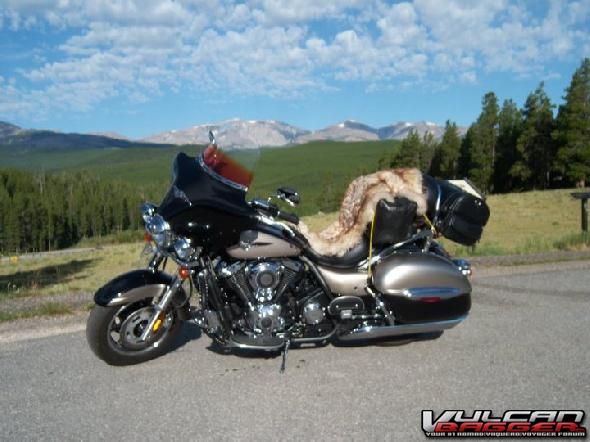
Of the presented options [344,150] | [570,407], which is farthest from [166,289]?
[344,150]

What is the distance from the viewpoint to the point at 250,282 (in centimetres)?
487

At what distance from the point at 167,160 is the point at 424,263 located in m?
2.86

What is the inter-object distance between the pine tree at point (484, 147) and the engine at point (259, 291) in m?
65.5

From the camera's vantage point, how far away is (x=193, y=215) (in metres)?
4.75

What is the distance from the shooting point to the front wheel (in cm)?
481

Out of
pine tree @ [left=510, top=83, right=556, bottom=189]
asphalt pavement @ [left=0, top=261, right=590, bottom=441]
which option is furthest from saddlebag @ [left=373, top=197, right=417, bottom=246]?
pine tree @ [left=510, top=83, right=556, bottom=189]

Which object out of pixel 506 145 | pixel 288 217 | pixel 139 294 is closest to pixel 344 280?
pixel 288 217

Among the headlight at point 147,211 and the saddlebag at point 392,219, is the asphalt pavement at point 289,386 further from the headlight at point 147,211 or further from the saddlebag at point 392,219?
the headlight at point 147,211

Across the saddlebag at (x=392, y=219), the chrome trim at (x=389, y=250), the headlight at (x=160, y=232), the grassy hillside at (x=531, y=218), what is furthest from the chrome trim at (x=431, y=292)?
the grassy hillside at (x=531, y=218)

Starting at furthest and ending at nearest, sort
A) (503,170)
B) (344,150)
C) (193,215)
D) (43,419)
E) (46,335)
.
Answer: (344,150)
(503,170)
(46,335)
(193,215)
(43,419)

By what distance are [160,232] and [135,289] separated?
0.57m

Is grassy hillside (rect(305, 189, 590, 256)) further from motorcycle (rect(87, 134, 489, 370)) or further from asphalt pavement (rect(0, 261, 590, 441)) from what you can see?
motorcycle (rect(87, 134, 489, 370))

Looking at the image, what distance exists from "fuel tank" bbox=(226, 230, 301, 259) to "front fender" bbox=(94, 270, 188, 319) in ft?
2.16

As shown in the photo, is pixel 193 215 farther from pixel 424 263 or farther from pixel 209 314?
pixel 424 263
